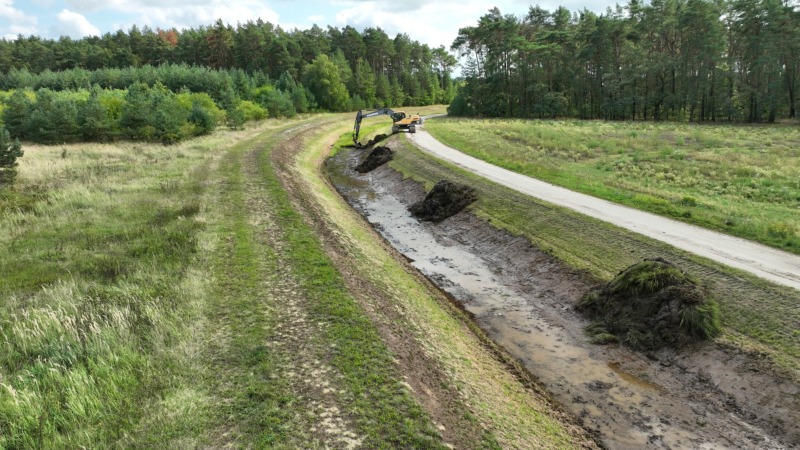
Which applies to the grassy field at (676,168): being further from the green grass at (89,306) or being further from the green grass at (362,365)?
the green grass at (89,306)

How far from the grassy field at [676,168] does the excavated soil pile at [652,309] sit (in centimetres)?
580

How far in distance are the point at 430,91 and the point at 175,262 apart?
11490 centimetres

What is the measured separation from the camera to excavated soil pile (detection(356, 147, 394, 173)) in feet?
120

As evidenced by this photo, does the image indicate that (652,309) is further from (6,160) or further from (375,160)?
(6,160)

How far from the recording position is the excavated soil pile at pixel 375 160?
36438 millimetres

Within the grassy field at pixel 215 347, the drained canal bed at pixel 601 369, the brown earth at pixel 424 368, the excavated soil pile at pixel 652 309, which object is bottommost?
the drained canal bed at pixel 601 369

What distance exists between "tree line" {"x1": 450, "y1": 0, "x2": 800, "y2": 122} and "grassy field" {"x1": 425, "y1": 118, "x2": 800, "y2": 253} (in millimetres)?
19900

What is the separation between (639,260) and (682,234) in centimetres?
328

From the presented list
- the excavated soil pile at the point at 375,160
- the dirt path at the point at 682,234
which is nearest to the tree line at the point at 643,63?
the excavated soil pile at the point at 375,160

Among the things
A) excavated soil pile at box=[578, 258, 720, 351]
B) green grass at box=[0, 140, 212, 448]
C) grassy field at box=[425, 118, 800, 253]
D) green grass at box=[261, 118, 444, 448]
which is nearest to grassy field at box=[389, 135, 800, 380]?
excavated soil pile at box=[578, 258, 720, 351]

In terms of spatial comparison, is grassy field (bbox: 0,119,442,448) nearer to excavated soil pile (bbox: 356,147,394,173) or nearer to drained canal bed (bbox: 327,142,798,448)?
drained canal bed (bbox: 327,142,798,448)

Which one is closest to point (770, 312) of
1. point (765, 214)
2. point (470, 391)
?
point (470, 391)

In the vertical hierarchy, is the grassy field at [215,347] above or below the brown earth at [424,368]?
above

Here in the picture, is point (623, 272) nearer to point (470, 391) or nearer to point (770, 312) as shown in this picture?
point (770, 312)
